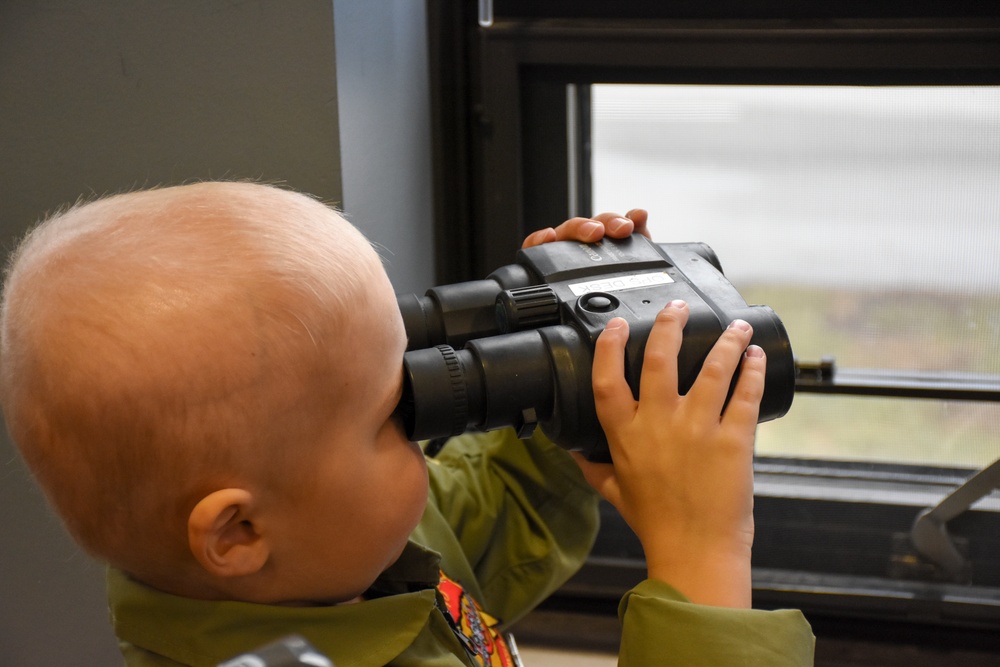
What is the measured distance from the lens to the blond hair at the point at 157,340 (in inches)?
22.3

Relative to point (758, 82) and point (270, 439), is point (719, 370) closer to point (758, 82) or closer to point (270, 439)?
point (270, 439)

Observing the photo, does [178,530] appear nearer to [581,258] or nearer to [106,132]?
[581,258]

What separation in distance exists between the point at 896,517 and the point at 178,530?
0.86 meters

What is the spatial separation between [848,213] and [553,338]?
0.60m

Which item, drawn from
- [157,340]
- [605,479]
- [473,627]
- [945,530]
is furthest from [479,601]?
[945,530]

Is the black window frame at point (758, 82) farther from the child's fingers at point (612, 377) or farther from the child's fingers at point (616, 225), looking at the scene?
the child's fingers at point (612, 377)

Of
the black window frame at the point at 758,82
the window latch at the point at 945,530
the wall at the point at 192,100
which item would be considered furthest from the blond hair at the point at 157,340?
the window latch at the point at 945,530

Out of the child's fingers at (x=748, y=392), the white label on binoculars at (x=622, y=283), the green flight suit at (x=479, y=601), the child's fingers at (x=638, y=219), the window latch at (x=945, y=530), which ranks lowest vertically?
the window latch at (x=945, y=530)

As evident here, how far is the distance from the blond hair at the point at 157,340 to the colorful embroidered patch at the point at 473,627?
233 mm

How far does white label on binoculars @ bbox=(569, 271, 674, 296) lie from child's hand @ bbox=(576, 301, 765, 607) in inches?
2.0

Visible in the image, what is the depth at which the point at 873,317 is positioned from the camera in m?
1.15

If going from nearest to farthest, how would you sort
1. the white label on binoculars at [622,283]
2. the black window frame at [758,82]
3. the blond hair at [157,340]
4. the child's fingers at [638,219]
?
the blond hair at [157,340]
the white label on binoculars at [622,283]
the child's fingers at [638,219]
the black window frame at [758,82]

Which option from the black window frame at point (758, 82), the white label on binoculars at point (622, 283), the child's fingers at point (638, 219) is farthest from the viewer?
the black window frame at point (758, 82)

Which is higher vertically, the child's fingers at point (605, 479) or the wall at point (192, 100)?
the wall at point (192, 100)
